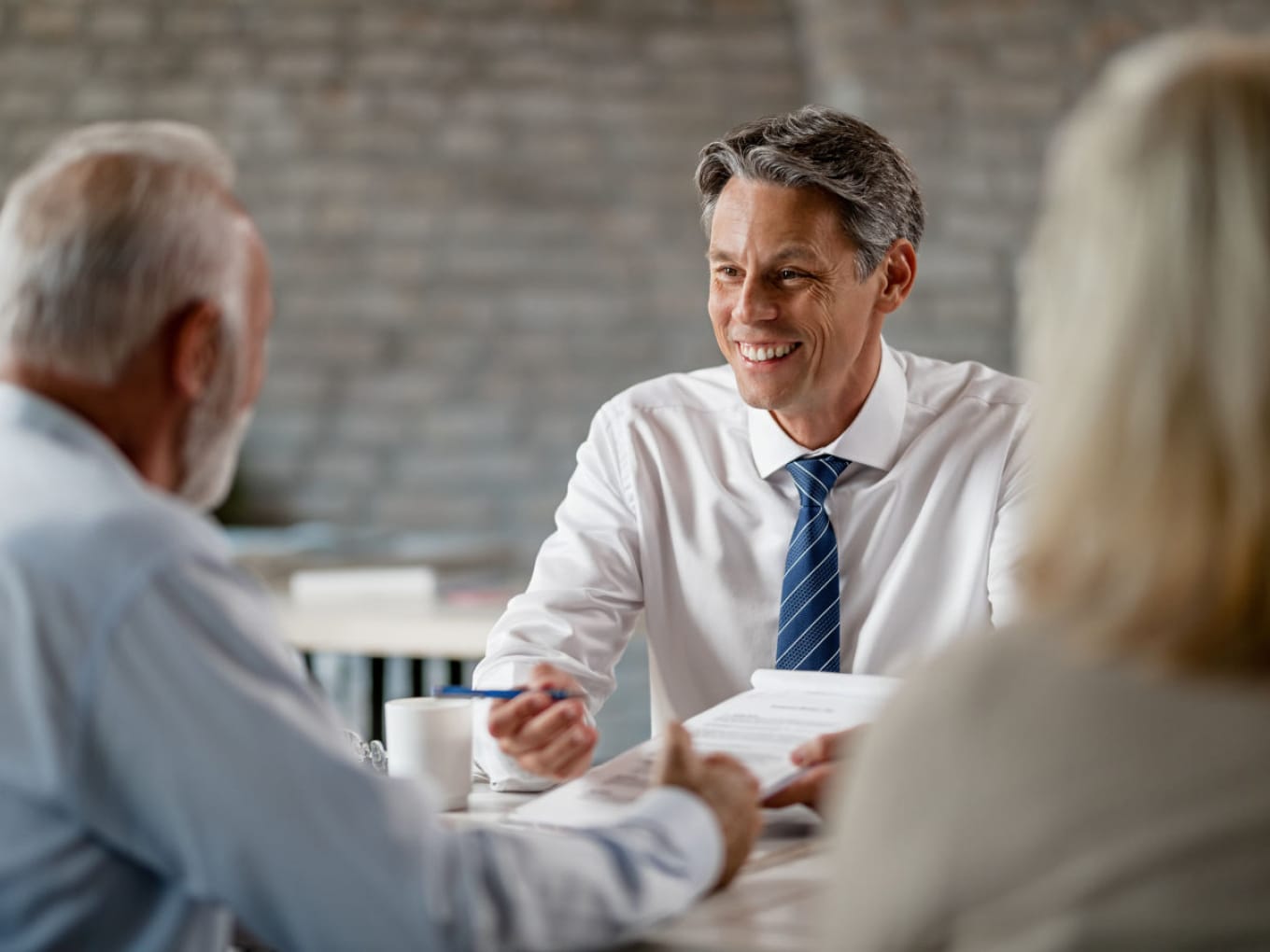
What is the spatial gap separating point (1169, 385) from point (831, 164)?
3.96ft

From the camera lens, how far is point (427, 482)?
4.76 meters

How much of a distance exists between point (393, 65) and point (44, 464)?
159 inches

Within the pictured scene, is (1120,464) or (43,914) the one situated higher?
(1120,464)

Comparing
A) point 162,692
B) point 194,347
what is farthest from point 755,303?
point 162,692

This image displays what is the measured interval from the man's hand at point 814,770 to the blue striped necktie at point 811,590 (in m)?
0.52

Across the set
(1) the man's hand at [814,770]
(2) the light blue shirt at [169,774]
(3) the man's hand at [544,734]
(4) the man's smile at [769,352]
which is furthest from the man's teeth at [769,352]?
(2) the light blue shirt at [169,774]

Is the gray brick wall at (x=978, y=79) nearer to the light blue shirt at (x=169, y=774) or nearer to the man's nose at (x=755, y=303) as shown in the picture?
the man's nose at (x=755, y=303)

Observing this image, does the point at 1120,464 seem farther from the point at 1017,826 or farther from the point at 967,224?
the point at 967,224

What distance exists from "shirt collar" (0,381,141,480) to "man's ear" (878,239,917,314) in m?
1.28

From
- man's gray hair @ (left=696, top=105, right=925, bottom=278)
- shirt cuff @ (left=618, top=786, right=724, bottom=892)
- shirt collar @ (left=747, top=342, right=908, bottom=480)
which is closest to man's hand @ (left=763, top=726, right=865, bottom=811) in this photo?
shirt cuff @ (left=618, top=786, right=724, bottom=892)

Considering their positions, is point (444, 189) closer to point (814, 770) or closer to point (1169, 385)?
point (814, 770)

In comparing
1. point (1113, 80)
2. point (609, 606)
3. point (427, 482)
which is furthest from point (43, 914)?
point (427, 482)

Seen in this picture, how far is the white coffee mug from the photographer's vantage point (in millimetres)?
1340

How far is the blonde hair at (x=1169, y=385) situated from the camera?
2.26 ft
